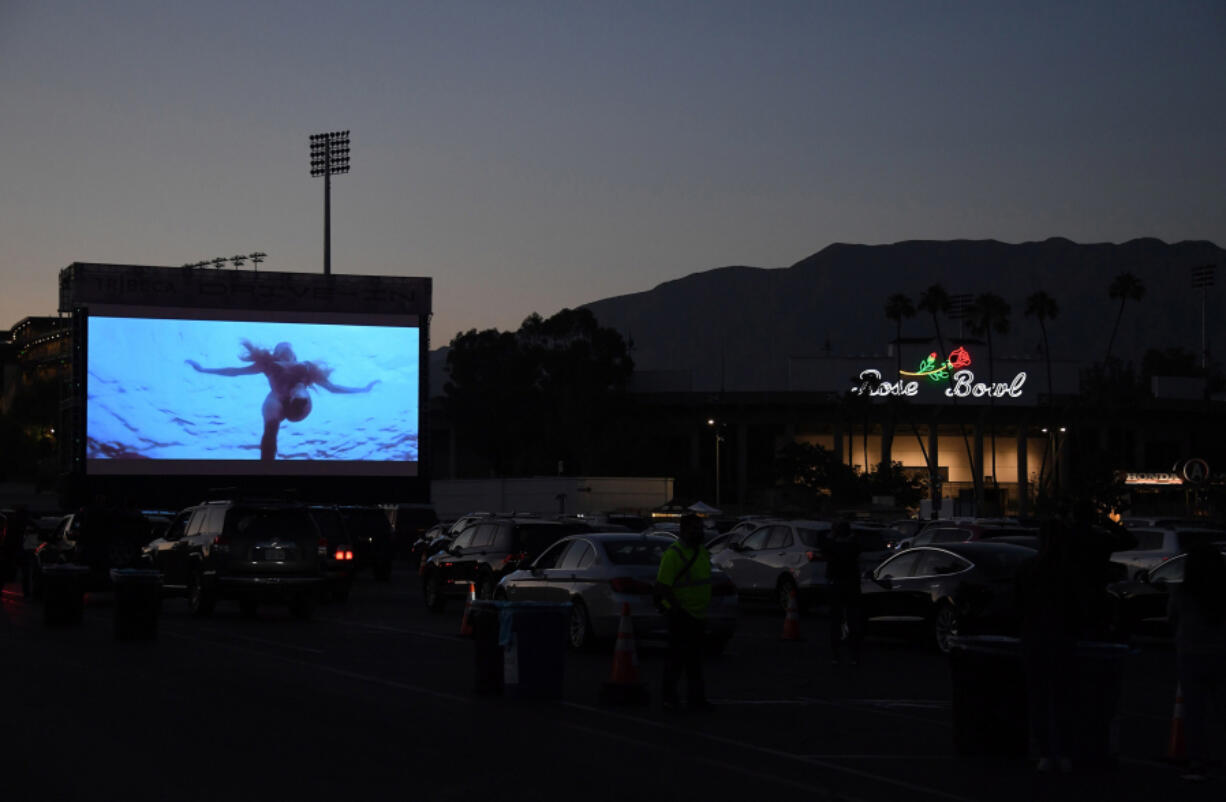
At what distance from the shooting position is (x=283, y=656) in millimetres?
19328

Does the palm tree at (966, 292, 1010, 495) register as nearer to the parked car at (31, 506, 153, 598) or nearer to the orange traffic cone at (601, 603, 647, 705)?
the parked car at (31, 506, 153, 598)

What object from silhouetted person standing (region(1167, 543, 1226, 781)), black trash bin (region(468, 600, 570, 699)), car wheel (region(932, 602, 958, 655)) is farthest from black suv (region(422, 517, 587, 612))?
silhouetted person standing (region(1167, 543, 1226, 781))

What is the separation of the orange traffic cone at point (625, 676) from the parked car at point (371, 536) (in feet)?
86.5

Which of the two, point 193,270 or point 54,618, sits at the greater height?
point 193,270

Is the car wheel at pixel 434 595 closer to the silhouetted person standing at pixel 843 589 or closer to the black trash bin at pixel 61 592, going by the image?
the black trash bin at pixel 61 592

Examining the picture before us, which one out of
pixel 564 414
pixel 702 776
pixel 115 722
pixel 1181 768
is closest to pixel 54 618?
pixel 115 722

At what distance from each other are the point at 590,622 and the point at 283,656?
3.77m

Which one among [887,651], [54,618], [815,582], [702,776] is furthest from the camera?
[815,582]

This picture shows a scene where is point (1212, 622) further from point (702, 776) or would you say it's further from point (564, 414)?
point (564, 414)

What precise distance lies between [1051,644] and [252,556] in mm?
17633

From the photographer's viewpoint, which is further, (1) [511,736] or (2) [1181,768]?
(1) [511,736]

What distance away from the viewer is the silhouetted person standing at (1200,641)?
1116cm

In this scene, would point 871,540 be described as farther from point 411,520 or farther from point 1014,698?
point 411,520

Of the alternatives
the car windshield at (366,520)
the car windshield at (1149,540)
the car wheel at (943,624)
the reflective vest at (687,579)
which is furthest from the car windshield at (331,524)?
the reflective vest at (687,579)
